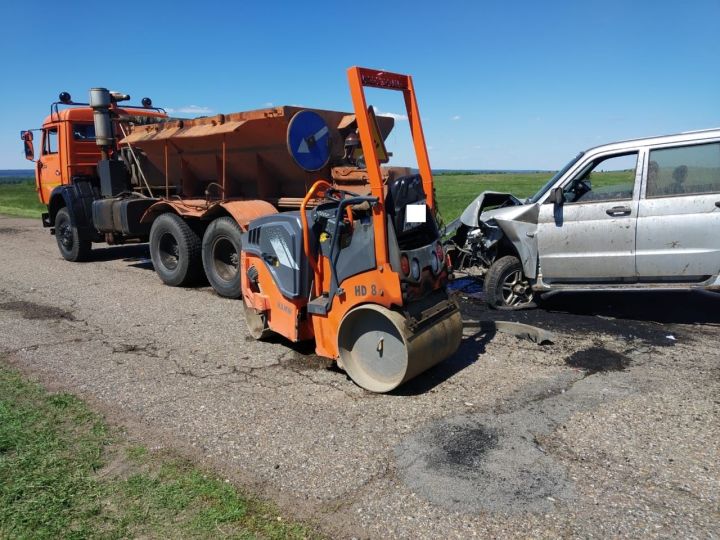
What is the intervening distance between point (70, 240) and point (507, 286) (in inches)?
363

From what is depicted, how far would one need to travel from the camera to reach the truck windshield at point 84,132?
11758mm

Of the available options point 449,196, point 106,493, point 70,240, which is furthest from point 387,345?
point 449,196

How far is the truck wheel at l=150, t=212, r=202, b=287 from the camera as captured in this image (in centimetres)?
874

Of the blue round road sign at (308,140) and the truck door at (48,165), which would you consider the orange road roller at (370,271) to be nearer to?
the blue round road sign at (308,140)

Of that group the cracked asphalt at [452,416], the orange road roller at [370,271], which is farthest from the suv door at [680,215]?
the orange road roller at [370,271]

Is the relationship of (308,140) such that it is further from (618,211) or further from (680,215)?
(680,215)

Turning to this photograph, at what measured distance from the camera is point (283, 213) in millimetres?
5414

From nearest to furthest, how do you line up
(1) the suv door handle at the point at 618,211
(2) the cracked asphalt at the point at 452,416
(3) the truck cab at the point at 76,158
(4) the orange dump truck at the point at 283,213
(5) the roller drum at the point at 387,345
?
(2) the cracked asphalt at the point at 452,416
(5) the roller drum at the point at 387,345
(4) the orange dump truck at the point at 283,213
(1) the suv door handle at the point at 618,211
(3) the truck cab at the point at 76,158

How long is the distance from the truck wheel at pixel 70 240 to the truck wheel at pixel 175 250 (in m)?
2.96

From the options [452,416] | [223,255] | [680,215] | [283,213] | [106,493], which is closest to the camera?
[106,493]

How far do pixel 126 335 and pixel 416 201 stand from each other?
149 inches

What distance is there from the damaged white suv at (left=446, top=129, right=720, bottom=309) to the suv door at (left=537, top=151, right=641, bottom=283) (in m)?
0.01

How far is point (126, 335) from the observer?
632cm

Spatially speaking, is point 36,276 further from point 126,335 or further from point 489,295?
point 489,295
